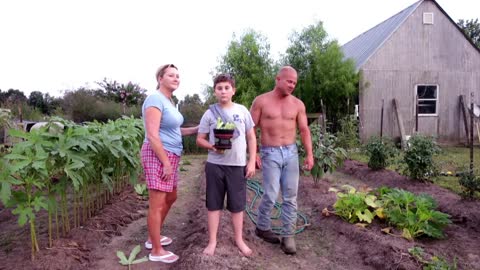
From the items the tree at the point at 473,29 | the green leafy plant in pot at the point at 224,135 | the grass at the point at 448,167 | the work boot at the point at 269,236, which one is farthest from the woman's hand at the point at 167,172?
the tree at the point at 473,29

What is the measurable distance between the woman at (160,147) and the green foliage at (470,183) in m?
3.68

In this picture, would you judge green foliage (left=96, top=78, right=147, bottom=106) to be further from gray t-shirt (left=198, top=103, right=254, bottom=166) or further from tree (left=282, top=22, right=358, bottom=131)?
gray t-shirt (left=198, top=103, right=254, bottom=166)

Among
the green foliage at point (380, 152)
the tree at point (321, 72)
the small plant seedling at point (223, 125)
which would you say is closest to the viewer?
the small plant seedling at point (223, 125)

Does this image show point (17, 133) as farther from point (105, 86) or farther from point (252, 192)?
point (105, 86)

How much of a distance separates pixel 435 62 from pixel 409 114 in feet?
7.45

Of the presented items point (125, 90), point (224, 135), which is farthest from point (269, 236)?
point (125, 90)

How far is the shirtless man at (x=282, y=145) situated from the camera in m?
3.34

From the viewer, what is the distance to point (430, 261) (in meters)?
2.81

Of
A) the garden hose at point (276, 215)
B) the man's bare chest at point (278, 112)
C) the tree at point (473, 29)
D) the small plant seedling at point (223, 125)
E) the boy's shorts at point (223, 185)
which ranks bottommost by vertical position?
the garden hose at point (276, 215)

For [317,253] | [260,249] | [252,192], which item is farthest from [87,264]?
[252,192]

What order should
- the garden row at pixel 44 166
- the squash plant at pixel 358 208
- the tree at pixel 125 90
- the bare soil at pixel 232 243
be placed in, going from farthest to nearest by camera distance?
the tree at pixel 125 90
the squash plant at pixel 358 208
the bare soil at pixel 232 243
the garden row at pixel 44 166

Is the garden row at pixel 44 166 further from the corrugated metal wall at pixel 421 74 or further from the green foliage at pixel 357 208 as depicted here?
the corrugated metal wall at pixel 421 74

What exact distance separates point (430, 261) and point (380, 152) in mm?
4611

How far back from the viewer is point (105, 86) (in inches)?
1204
